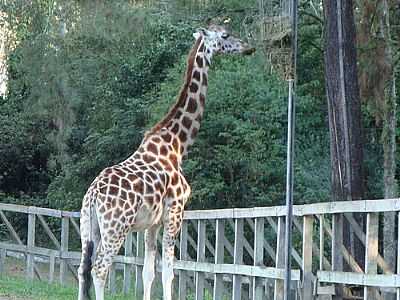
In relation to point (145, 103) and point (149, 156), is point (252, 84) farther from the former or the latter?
point (149, 156)

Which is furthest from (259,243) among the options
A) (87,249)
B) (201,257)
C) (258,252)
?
(87,249)

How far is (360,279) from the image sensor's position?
7.42 meters

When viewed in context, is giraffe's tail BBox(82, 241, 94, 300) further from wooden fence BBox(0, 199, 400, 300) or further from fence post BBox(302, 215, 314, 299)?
fence post BBox(302, 215, 314, 299)

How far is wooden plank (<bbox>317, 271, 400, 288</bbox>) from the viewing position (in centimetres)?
699

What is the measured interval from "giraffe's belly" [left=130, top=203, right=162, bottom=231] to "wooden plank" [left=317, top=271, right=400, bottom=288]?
76.5 inches

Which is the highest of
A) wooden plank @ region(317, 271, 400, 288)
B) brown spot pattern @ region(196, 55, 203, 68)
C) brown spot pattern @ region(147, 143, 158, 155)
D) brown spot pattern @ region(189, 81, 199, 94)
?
brown spot pattern @ region(196, 55, 203, 68)

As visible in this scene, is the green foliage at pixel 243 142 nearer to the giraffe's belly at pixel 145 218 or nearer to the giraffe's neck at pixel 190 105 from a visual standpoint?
the giraffe's neck at pixel 190 105

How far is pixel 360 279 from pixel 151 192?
8.71ft

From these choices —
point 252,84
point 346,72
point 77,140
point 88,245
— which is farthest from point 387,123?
point 77,140

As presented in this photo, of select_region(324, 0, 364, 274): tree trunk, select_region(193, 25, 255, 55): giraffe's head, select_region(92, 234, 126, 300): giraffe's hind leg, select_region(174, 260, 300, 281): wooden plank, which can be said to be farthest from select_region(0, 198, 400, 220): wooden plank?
select_region(193, 25, 255, 55): giraffe's head

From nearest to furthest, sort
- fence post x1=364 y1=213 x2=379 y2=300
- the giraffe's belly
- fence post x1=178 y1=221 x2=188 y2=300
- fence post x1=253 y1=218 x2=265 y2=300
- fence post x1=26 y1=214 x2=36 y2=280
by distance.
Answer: fence post x1=364 y1=213 x2=379 y2=300 < fence post x1=253 y1=218 x2=265 y2=300 < the giraffe's belly < fence post x1=178 y1=221 x2=188 y2=300 < fence post x1=26 y1=214 x2=36 y2=280

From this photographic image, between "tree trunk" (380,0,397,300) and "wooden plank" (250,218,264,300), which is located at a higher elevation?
"tree trunk" (380,0,397,300)

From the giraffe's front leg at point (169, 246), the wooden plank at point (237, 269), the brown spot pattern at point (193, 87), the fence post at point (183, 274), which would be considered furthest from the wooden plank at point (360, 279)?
the brown spot pattern at point (193, 87)

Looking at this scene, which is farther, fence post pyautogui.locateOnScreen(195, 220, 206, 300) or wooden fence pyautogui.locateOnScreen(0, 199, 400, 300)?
fence post pyautogui.locateOnScreen(195, 220, 206, 300)
